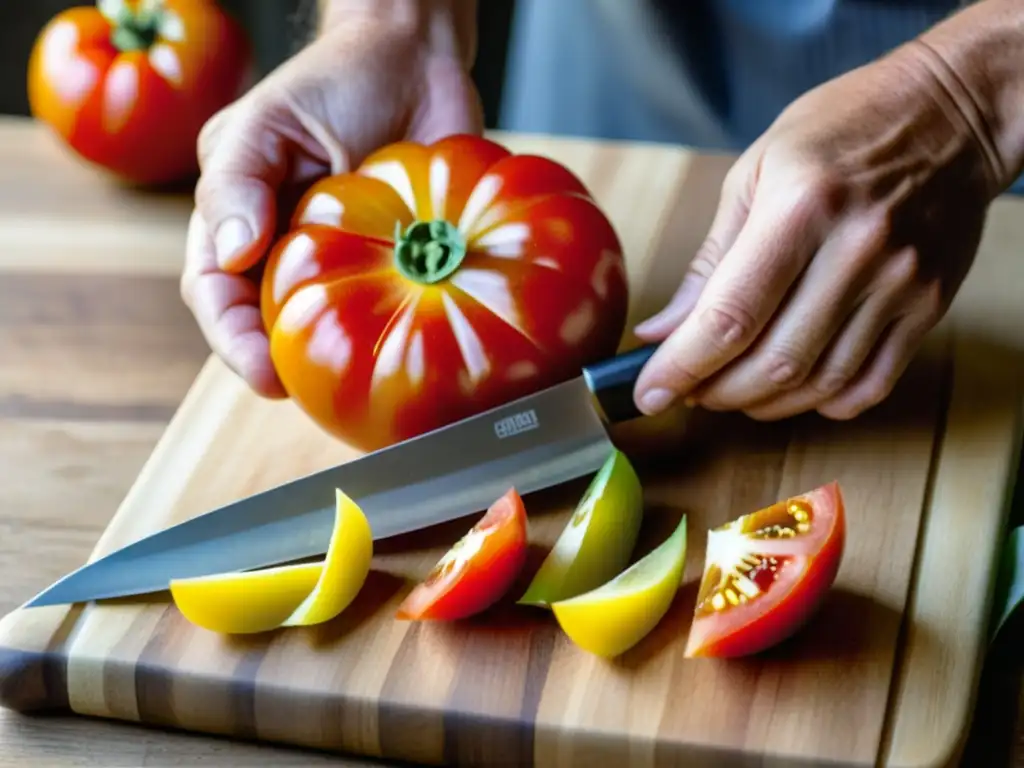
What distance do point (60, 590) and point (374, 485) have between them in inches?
11.5

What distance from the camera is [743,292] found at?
1.20 m

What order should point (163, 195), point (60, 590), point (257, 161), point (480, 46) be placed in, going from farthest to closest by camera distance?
point (480, 46) < point (163, 195) < point (257, 161) < point (60, 590)

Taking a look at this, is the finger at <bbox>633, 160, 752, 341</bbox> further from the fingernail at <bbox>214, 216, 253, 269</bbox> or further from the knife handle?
the fingernail at <bbox>214, 216, 253, 269</bbox>

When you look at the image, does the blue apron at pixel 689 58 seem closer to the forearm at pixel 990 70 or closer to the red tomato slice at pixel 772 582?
the forearm at pixel 990 70

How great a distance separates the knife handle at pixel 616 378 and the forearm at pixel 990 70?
16.0 inches

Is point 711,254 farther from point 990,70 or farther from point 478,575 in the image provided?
point 478,575

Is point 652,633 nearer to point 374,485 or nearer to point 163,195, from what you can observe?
point 374,485

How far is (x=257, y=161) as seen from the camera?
1.44 meters

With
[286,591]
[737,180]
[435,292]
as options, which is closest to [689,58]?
[737,180]

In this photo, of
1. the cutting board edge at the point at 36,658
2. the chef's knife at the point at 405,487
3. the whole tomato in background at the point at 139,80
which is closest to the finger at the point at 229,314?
the chef's knife at the point at 405,487

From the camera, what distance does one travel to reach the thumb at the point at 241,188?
137 centimetres

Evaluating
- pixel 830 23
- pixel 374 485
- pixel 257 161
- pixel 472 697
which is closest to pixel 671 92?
pixel 830 23

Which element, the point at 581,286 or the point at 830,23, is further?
the point at 830,23

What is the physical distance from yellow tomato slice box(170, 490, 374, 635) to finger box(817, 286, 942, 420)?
482mm
